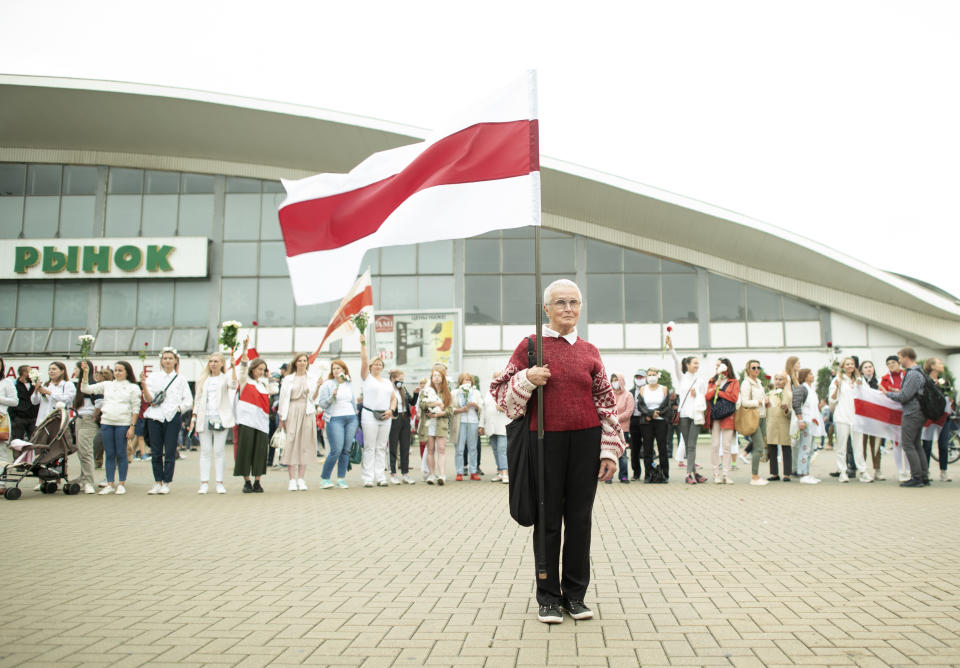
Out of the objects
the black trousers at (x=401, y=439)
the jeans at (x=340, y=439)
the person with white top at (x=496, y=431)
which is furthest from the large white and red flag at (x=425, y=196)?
the person with white top at (x=496, y=431)

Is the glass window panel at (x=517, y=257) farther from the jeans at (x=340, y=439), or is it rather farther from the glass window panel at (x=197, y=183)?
the jeans at (x=340, y=439)

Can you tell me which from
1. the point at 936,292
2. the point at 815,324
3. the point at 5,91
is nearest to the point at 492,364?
the point at 815,324

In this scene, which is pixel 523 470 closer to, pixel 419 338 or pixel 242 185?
pixel 419 338

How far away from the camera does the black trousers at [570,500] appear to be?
13.8 feet

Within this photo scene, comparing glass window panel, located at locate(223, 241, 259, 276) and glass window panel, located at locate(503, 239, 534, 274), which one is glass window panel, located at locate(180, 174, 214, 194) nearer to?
glass window panel, located at locate(223, 241, 259, 276)

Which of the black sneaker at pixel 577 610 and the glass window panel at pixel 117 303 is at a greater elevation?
the glass window panel at pixel 117 303

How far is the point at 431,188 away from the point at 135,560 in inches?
147

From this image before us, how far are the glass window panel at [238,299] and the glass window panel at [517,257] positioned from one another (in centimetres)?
1097

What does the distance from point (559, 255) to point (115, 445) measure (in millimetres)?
24276

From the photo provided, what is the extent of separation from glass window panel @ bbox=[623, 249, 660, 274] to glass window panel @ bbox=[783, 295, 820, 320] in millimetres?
5768

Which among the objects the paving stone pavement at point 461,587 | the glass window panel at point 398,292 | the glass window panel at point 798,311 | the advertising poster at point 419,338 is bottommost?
the paving stone pavement at point 461,587

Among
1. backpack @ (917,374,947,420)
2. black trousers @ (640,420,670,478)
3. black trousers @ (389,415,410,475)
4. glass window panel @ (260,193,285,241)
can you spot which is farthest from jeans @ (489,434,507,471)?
glass window panel @ (260,193,285,241)

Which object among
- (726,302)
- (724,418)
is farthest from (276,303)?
(724,418)

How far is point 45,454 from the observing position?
33.6 ft
